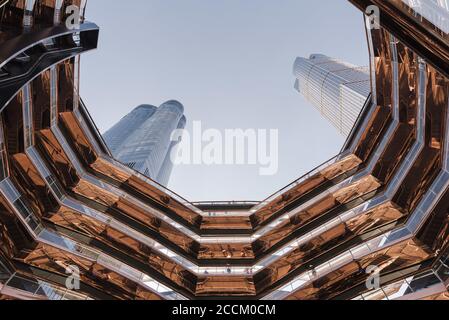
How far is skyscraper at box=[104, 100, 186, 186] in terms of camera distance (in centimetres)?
12169

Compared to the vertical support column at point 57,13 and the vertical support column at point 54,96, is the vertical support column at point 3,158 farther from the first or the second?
the vertical support column at point 57,13

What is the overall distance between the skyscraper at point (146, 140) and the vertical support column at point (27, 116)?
93.7 m

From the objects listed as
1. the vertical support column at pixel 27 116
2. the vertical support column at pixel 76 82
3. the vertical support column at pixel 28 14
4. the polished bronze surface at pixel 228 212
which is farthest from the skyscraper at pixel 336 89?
the vertical support column at pixel 28 14

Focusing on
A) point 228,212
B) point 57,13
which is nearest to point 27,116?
point 57,13

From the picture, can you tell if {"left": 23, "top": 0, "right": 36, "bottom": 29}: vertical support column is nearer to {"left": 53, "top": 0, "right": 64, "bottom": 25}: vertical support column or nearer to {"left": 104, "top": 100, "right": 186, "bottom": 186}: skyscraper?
{"left": 53, "top": 0, "right": 64, "bottom": 25}: vertical support column

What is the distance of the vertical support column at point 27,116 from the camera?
1458 centimetres

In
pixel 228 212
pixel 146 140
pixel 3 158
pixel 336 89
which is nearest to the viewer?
pixel 3 158

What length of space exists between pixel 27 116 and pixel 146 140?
407ft

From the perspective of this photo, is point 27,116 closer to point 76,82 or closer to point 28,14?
point 28,14

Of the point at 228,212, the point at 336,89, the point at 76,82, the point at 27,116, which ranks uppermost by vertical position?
the point at 336,89

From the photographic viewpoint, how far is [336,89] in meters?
113

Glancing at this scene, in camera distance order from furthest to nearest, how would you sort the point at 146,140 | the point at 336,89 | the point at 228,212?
the point at 146,140
the point at 336,89
the point at 228,212
